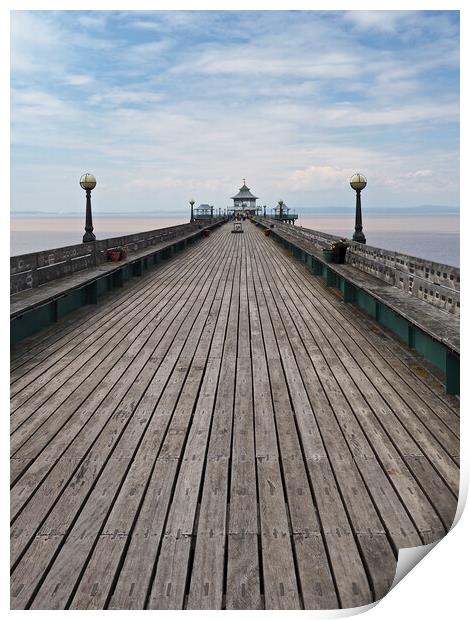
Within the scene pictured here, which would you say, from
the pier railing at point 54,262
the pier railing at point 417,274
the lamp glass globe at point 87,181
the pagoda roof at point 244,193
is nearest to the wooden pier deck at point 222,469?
the pier railing at point 417,274

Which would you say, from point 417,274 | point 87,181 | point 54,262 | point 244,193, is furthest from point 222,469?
point 244,193

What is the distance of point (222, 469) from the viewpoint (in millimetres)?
3924

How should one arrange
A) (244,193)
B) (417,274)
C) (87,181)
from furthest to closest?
(244,193) < (87,181) < (417,274)

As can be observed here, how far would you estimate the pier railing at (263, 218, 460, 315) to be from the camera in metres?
6.22

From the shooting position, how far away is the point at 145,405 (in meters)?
5.17

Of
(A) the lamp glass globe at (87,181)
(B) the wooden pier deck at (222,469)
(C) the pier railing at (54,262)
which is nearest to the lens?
(B) the wooden pier deck at (222,469)

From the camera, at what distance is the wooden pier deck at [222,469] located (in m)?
2.82

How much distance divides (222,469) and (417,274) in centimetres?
463

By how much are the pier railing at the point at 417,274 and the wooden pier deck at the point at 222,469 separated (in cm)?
79

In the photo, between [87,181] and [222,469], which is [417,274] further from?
[87,181]

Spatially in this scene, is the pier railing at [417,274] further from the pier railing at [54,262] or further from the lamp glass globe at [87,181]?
the lamp glass globe at [87,181]

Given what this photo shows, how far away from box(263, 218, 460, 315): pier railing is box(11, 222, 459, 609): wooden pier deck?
790mm

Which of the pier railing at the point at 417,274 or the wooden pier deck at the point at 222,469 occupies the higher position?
the pier railing at the point at 417,274

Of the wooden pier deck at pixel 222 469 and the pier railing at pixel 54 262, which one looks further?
the pier railing at pixel 54 262
